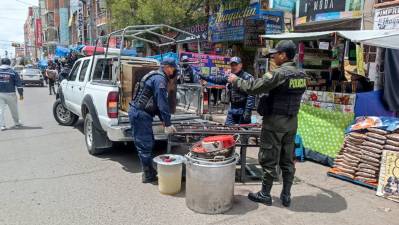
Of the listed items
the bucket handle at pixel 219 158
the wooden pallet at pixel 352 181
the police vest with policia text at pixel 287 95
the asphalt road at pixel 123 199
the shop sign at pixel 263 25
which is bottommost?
the asphalt road at pixel 123 199

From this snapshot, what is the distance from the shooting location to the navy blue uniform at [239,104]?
5941 millimetres

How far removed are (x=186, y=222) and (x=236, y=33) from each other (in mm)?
11613

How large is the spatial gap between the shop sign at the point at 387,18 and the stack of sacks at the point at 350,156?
4309 mm

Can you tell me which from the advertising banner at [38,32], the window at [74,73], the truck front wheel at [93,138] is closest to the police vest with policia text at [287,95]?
the truck front wheel at [93,138]

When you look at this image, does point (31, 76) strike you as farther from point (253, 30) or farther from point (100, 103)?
point (100, 103)

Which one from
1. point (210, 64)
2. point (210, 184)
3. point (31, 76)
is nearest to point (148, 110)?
point (210, 184)

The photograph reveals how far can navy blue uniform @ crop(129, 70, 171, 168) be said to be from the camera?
493 cm

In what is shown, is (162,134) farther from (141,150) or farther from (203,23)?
(203,23)

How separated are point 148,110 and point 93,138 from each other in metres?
1.97

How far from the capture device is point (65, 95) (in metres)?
9.05

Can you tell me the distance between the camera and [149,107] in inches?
200

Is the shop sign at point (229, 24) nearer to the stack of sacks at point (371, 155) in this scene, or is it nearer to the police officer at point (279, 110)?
the stack of sacks at point (371, 155)

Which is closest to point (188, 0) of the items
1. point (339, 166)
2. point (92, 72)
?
point (92, 72)

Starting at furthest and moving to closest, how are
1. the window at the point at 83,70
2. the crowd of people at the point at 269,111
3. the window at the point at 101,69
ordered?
the window at the point at 83,70, the window at the point at 101,69, the crowd of people at the point at 269,111
